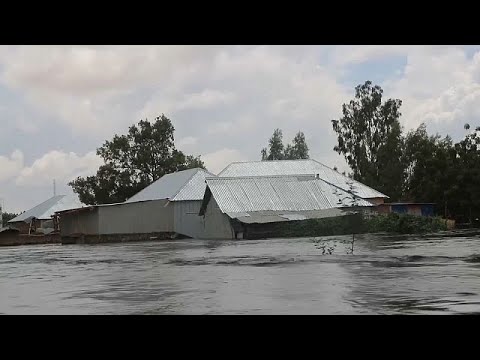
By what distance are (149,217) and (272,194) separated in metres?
8.64

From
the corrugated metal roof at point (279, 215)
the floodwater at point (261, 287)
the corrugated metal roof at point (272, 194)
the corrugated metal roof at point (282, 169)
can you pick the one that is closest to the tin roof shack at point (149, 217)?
the corrugated metal roof at point (272, 194)

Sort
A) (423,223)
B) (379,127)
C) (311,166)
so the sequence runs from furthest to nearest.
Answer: (379,127) < (311,166) < (423,223)

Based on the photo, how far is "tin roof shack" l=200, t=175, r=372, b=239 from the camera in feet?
109

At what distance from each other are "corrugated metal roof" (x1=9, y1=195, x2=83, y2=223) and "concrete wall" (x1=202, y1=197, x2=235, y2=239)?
21.5 metres

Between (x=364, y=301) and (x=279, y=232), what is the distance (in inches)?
1006

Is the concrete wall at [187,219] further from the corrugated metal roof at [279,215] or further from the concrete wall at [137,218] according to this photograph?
the corrugated metal roof at [279,215]

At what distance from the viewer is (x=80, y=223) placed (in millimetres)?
43000

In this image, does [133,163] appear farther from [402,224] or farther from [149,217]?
[402,224]

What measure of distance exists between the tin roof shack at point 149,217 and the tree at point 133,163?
8156mm

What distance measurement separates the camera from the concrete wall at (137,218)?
39.3 m

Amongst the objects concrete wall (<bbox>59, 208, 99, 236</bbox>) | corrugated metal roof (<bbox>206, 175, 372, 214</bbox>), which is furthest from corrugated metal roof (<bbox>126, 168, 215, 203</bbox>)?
corrugated metal roof (<bbox>206, 175, 372, 214</bbox>)
